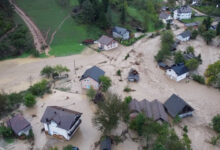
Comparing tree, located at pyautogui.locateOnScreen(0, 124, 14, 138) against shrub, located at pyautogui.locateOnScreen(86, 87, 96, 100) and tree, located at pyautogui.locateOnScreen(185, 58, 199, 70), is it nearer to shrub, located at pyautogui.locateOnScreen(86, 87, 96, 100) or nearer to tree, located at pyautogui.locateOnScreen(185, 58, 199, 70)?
shrub, located at pyautogui.locateOnScreen(86, 87, 96, 100)

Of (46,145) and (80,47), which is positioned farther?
(80,47)

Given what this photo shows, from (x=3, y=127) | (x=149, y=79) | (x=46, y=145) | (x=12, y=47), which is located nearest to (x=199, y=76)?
(x=149, y=79)

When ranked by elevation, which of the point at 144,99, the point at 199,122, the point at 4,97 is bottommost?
the point at 199,122

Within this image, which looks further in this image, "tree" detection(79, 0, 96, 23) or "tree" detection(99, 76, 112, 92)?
"tree" detection(79, 0, 96, 23)

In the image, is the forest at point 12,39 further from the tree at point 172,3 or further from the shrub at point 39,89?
the tree at point 172,3

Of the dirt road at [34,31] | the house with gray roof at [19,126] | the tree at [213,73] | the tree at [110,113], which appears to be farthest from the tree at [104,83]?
the dirt road at [34,31]

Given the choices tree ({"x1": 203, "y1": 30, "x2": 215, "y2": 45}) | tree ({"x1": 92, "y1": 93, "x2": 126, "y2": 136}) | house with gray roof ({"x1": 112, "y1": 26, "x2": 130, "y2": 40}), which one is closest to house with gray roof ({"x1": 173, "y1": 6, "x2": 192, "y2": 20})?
tree ({"x1": 203, "y1": 30, "x2": 215, "y2": 45})

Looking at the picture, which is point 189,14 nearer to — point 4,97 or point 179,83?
point 179,83
